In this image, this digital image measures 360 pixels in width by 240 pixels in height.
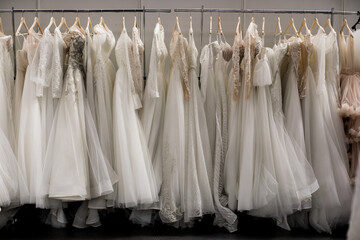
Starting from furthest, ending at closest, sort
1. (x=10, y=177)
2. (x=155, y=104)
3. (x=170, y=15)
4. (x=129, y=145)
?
(x=170, y=15)
(x=155, y=104)
(x=129, y=145)
(x=10, y=177)

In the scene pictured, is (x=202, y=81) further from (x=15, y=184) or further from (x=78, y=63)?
(x=15, y=184)

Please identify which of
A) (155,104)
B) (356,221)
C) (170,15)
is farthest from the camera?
(170,15)

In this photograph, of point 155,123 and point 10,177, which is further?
point 155,123

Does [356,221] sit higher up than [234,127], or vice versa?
[234,127]

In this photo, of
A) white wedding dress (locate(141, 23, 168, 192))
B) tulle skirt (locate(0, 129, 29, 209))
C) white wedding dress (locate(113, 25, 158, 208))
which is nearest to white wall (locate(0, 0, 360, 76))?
white wedding dress (locate(141, 23, 168, 192))

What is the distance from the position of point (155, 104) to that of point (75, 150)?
1.93 feet

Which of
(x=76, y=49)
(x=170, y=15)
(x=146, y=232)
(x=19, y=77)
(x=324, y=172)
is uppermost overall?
(x=170, y=15)

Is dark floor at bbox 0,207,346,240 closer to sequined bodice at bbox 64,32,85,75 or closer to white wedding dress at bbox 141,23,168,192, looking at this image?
white wedding dress at bbox 141,23,168,192

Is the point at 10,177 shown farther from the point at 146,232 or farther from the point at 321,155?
the point at 321,155

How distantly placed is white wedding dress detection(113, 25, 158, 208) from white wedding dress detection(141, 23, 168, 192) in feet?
0.18

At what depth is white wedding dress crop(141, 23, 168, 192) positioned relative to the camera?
206 cm

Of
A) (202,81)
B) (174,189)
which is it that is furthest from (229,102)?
(174,189)

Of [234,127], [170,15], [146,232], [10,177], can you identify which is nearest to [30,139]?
[10,177]

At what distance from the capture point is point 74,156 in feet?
6.37
